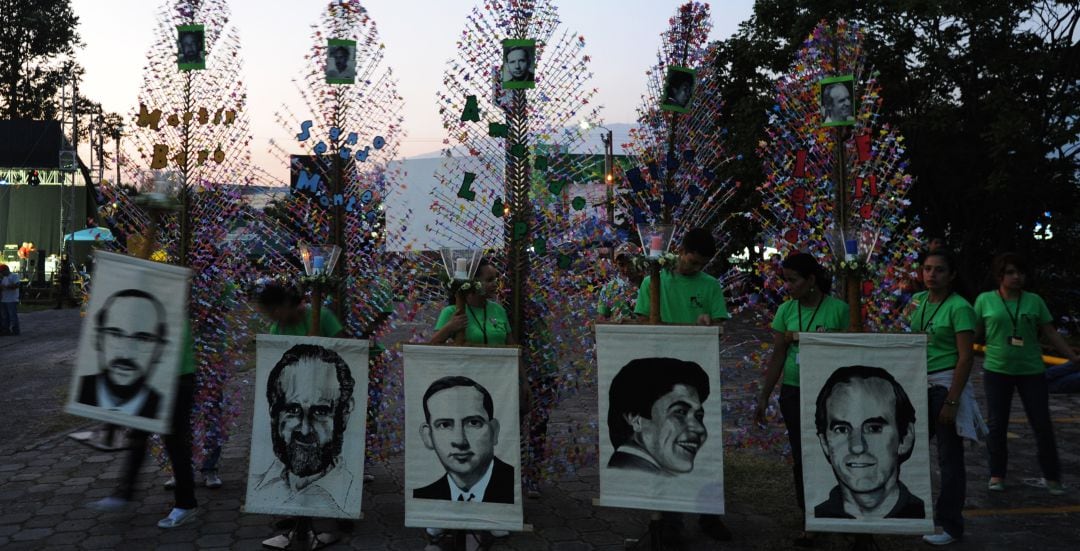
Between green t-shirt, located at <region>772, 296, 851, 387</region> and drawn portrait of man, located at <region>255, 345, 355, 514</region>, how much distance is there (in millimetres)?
2452

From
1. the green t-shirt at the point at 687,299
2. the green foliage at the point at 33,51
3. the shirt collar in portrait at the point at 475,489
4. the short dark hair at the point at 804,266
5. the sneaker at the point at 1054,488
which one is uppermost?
the green foliage at the point at 33,51

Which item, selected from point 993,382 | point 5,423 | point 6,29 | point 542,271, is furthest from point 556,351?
point 6,29

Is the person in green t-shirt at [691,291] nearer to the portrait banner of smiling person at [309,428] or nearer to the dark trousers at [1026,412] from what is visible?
the portrait banner of smiling person at [309,428]

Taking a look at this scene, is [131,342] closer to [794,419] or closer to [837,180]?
[794,419]

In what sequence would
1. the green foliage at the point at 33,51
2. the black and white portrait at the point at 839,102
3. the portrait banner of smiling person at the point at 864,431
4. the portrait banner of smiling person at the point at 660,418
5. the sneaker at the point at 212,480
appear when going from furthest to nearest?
the green foliage at the point at 33,51 → the sneaker at the point at 212,480 → the black and white portrait at the point at 839,102 → the portrait banner of smiling person at the point at 660,418 → the portrait banner of smiling person at the point at 864,431

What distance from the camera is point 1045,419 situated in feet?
19.9

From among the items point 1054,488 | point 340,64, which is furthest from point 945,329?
point 340,64

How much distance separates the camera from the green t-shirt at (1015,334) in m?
6.01

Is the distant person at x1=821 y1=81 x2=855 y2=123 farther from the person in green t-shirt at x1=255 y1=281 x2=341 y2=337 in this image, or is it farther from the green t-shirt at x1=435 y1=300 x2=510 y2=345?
the person in green t-shirt at x1=255 y1=281 x2=341 y2=337

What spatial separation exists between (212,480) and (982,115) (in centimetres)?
1834

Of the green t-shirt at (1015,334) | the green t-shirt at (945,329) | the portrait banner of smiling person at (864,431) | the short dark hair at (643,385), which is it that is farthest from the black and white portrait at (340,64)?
the green t-shirt at (1015,334)

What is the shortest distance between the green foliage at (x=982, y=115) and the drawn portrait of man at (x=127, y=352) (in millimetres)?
16303

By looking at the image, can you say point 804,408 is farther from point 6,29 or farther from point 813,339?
point 6,29

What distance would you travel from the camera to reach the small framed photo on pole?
6266 mm
